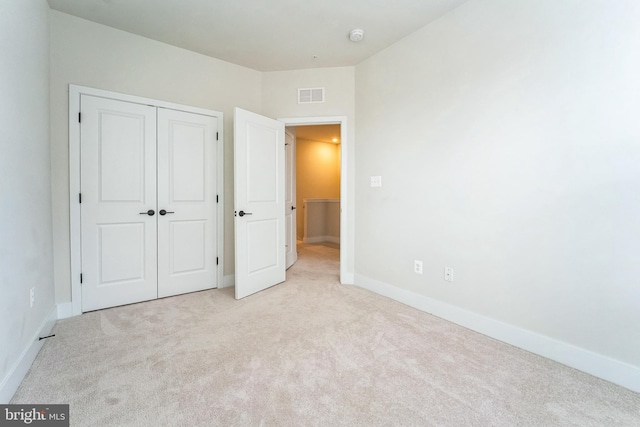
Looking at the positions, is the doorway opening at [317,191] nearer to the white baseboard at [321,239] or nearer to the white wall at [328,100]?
the white baseboard at [321,239]

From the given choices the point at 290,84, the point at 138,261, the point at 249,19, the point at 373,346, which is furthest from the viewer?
the point at 290,84

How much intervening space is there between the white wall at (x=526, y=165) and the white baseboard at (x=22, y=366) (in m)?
2.78

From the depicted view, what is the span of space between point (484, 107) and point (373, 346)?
1.98 m

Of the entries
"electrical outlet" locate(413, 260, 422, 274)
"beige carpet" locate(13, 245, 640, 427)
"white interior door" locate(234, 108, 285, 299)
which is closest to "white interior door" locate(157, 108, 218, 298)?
"white interior door" locate(234, 108, 285, 299)

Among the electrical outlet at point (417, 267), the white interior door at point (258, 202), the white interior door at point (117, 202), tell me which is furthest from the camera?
the white interior door at point (258, 202)

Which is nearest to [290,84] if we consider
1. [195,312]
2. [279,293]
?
[279,293]

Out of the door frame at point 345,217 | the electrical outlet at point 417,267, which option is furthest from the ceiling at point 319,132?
the electrical outlet at point 417,267

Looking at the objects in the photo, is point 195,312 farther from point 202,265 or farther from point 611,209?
point 611,209

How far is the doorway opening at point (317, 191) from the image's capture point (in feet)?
21.2

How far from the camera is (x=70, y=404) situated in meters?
1.34

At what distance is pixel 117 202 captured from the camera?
2.58m

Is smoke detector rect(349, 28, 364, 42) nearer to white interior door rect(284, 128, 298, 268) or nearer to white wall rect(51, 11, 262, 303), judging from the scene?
white wall rect(51, 11, 262, 303)
